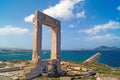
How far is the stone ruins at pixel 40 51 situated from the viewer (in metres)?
20.6

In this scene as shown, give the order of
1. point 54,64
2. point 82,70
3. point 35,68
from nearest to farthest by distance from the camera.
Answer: point 35,68, point 54,64, point 82,70

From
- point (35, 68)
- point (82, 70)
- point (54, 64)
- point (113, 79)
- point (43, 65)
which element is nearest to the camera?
point (113, 79)

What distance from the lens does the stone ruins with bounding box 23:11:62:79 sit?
20.6 metres

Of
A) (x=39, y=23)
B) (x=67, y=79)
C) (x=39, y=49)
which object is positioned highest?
(x=39, y=23)

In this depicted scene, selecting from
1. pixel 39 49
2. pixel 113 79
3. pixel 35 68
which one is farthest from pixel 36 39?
pixel 113 79

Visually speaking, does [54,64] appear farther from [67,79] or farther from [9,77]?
[9,77]

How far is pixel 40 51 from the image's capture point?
70.5 ft

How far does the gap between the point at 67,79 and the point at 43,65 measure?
12.4 feet

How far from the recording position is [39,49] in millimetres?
21422

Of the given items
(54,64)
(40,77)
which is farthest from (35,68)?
(54,64)

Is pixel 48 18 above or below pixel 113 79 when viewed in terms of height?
above

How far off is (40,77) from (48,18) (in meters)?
6.92

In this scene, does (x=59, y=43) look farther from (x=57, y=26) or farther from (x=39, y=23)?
(x=39, y=23)

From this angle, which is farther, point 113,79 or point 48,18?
point 48,18
